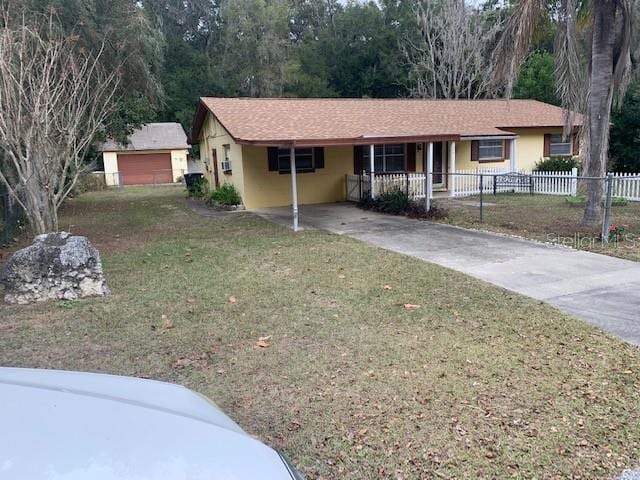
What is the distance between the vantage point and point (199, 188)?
68.4ft

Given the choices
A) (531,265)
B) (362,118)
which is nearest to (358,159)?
(362,118)

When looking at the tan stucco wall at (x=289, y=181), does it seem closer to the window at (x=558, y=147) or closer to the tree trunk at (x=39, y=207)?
the tree trunk at (x=39, y=207)

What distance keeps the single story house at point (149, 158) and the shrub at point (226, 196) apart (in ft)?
56.5

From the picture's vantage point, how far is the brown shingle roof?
14.3 meters

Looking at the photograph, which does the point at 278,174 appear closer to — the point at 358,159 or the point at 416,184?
the point at 358,159

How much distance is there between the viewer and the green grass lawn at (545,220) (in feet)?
29.8

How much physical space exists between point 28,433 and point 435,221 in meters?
11.4

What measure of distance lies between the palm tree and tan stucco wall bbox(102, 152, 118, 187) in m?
27.2

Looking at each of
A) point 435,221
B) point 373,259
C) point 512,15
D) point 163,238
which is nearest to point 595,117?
point 512,15

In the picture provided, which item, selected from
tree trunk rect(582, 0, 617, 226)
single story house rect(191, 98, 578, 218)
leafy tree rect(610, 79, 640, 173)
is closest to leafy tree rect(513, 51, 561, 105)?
leafy tree rect(610, 79, 640, 173)

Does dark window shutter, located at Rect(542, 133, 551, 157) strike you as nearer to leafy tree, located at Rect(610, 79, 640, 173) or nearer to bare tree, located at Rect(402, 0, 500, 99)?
leafy tree, located at Rect(610, 79, 640, 173)

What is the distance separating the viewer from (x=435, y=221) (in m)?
12.4

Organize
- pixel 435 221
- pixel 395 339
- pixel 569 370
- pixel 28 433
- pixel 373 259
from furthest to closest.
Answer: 1. pixel 435 221
2. pixel 373 259
3. pixel 395 339
4. pixel 569 370
5. pixel 28 433

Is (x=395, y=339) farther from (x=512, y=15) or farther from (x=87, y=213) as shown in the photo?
(x=87, y=213)
